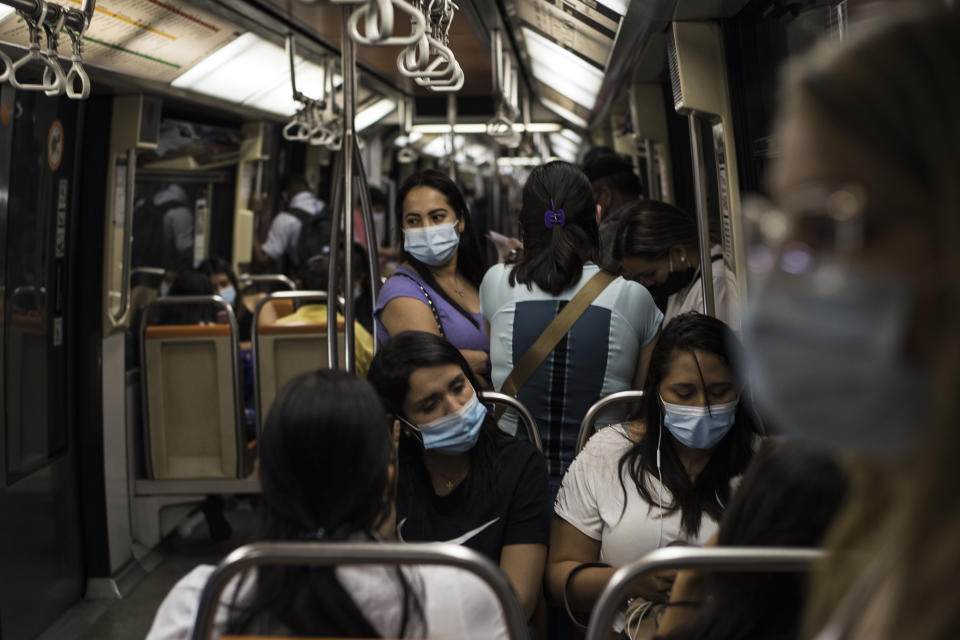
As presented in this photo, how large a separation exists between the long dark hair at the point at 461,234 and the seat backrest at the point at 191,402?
228 centimetres

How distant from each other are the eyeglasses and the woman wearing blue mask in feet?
4.88

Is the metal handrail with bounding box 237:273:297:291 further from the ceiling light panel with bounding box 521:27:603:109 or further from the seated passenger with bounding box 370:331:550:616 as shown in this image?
the seated passenger with bounding box 370:331:550:616

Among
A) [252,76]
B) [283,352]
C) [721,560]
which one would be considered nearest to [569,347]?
[721,560]

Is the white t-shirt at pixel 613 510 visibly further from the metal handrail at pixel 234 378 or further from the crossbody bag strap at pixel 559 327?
the metal handrail at pixel 234 378

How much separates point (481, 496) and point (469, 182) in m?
19.1

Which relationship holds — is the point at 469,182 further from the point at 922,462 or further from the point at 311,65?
the point at 922,462

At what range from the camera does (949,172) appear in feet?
2.53

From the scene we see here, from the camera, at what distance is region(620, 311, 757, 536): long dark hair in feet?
7.66

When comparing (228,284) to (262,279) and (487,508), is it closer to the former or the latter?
(262,279)

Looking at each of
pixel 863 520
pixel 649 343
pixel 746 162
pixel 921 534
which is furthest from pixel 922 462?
pixel 746 162

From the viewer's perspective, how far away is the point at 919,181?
0.79m

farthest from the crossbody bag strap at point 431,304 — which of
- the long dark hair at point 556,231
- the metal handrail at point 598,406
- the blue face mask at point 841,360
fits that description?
the blue face mask at point 841,360

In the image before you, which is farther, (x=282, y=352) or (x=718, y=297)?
(x=282, y=352)

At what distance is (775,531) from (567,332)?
1.35 meters
